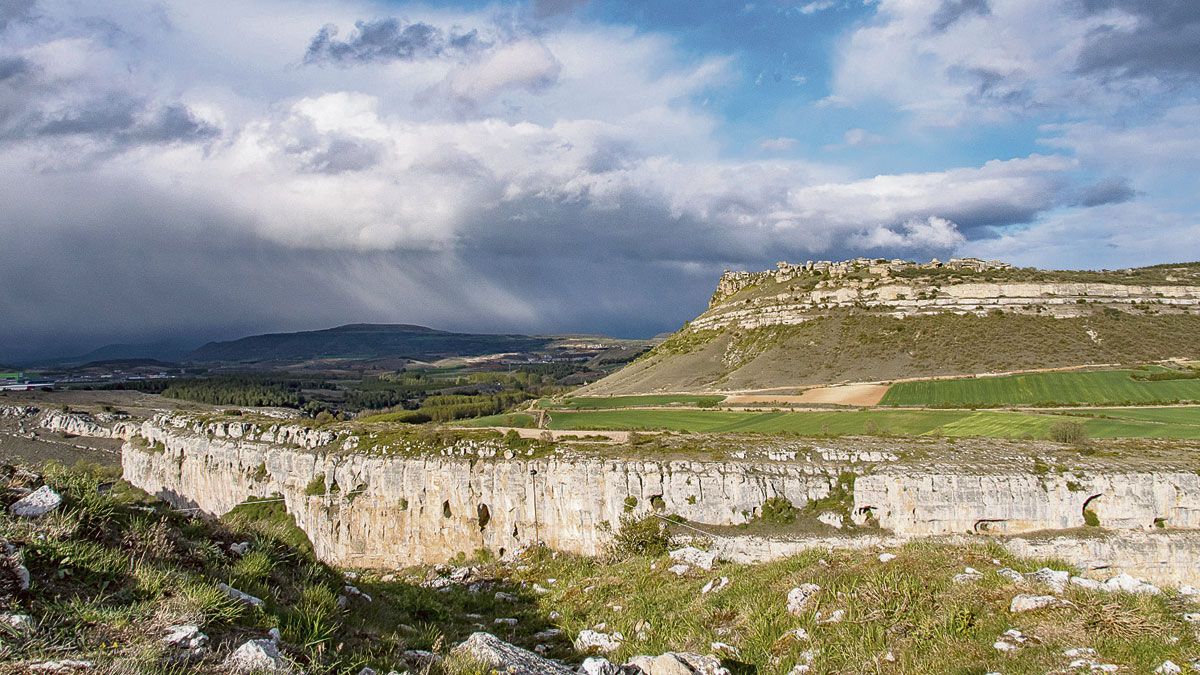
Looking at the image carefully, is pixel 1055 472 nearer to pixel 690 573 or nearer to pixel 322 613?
pixel 690 573

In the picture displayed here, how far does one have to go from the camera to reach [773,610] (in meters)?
11.4

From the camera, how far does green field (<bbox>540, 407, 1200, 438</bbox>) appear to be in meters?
52.8

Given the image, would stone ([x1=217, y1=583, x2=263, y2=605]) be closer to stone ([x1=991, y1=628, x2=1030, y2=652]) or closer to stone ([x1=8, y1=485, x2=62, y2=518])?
stone ([x1=8, y1=485, x2=62, y2=518])

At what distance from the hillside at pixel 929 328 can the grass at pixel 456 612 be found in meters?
88.1

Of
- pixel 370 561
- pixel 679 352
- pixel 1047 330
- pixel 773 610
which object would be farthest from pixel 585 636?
pixel 679 352

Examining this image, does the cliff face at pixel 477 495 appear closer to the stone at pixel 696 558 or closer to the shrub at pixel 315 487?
the shrub at pixel 315 487

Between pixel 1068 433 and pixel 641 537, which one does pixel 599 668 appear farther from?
pixel 1068 433

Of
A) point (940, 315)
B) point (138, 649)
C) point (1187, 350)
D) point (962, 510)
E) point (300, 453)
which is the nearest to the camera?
point (138, 649)

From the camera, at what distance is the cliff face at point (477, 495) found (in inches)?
1436

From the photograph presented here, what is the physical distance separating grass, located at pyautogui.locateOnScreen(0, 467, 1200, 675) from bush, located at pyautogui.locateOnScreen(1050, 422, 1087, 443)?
40228 mm

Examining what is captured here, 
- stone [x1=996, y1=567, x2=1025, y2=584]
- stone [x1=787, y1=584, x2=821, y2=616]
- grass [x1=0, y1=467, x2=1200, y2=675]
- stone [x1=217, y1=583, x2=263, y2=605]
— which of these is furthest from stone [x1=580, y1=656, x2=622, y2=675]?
stone [x1=996, y1=567, x2=1025, y2=584]

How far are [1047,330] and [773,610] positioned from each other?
11219 cm

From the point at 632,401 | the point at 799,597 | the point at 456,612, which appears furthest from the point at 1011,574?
the point at 632,401

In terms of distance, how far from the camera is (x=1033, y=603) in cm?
1015
